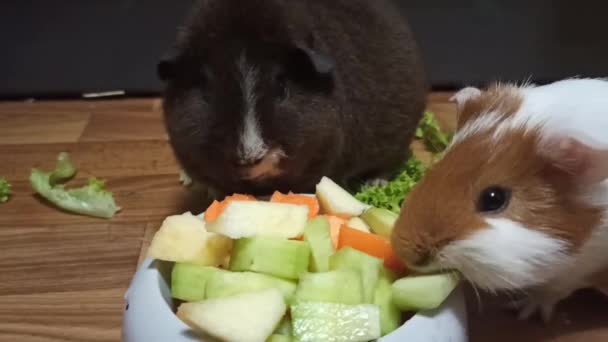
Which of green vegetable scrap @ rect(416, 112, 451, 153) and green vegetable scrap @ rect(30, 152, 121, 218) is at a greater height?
green vegetable scrap @ rect(416, 112, 451, 153)

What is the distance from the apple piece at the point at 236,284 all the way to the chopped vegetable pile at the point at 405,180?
493 mm

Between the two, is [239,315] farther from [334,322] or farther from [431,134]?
[431,134]

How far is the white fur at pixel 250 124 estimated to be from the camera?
1278 millimetres

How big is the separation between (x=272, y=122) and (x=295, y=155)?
0.30 feet

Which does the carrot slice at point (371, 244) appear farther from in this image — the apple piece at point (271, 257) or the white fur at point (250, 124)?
the white fur at point (250, 124)

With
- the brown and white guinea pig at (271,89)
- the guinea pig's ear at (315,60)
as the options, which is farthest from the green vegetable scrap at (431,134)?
the guinea pig's ear at (315,60)

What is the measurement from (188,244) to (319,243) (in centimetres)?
20

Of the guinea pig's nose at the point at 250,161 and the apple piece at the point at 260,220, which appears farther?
the guinea pig's nose at the point at 250,161

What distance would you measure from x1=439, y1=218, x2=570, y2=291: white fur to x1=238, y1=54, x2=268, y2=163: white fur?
47 centimetres

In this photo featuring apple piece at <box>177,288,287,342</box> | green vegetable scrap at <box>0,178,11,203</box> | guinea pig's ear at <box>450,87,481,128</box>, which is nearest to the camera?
apple piece at <box>177,288,287,342</box>

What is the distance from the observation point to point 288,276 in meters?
1.00

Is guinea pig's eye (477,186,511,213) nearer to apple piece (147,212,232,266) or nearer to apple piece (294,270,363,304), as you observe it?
apple piece (294,270,363,304)

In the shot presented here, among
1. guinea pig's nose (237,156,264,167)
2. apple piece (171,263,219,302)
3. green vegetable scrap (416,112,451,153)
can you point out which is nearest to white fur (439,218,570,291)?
apple piece (171,263,219,302)

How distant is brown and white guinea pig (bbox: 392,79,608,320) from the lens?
939 mm
